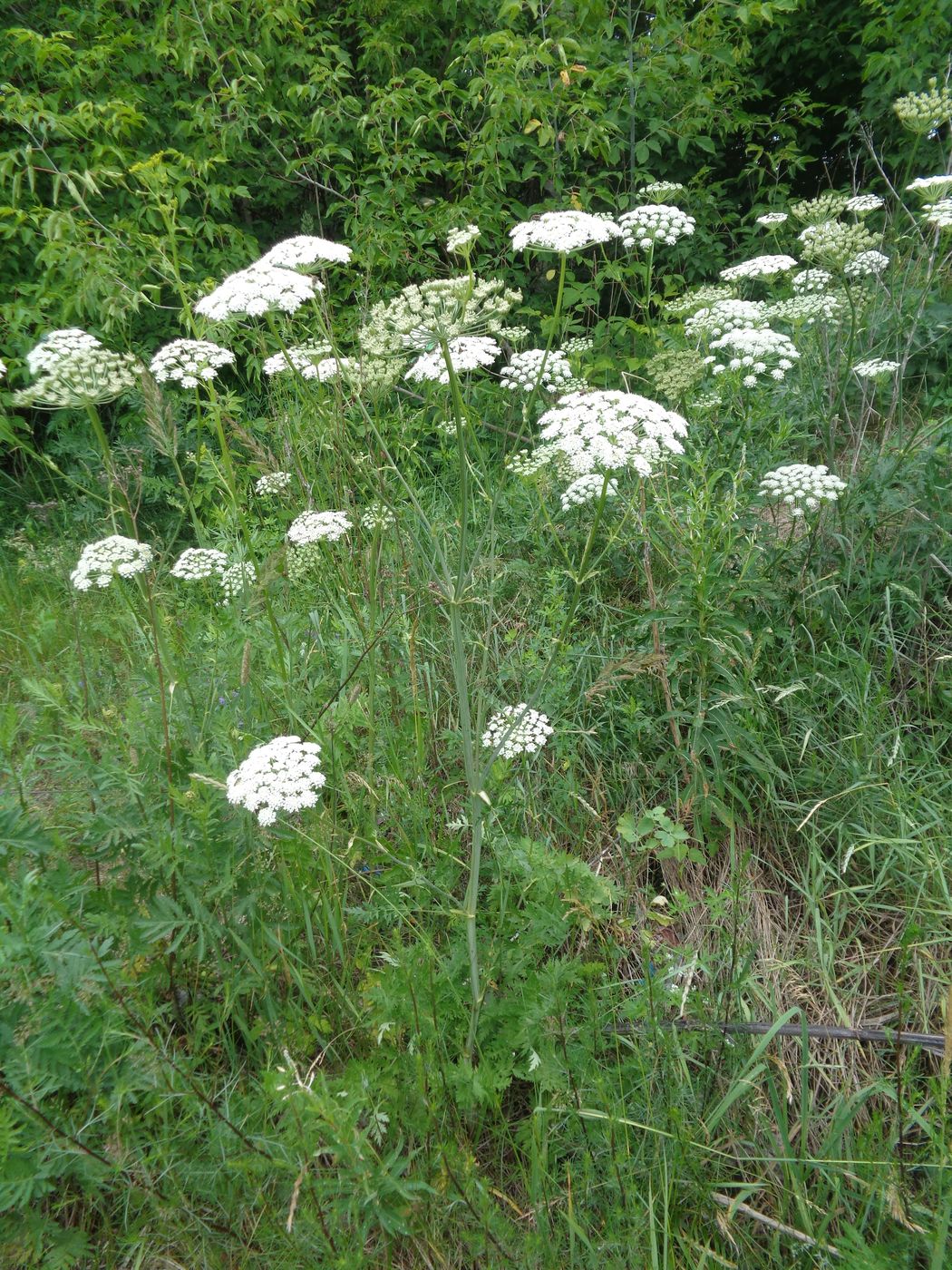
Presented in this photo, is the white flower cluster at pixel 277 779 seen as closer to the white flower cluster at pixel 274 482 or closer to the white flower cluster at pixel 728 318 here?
the white flower cluster at pixel 274 482

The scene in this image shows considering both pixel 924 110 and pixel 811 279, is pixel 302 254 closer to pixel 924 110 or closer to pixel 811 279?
pixel 811 279

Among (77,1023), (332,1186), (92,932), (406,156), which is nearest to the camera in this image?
(332,1186)

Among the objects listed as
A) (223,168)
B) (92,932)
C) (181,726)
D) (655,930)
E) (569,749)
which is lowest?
(655,930)

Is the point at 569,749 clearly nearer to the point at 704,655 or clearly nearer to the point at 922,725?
the point at 704,655

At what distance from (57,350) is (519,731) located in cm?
170

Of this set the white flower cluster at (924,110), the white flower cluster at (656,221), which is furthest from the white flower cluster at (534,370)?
the white flower cluster at (924,110)

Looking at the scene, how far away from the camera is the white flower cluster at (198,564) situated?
2857mm

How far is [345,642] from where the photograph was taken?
2.86 meters

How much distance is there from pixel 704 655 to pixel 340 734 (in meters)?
1.24

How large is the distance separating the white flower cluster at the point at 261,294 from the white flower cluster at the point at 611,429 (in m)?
Result: 0.69

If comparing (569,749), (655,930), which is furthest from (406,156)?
(655,930)

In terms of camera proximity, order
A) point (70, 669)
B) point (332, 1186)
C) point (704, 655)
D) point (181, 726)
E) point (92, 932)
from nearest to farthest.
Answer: point (332, 1186), point (92, 932), point (181, 726), point (704, 655), point (70, 669)

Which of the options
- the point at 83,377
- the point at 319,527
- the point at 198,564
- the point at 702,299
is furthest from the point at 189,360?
the point at 702,299

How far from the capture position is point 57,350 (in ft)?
7.44
